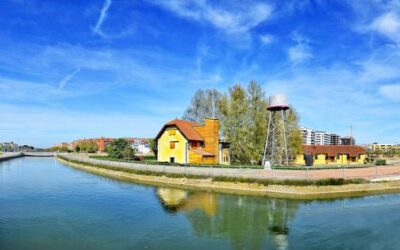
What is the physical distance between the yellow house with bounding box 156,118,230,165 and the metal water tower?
30.6 ft

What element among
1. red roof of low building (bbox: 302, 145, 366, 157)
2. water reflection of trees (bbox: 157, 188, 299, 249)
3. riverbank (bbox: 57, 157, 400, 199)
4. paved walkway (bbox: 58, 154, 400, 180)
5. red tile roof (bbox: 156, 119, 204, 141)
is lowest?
water reflection of trees (bbox: 157, 188, 299, 249)

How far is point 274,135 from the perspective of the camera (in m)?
52.0

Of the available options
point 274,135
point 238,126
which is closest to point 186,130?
point 238,126

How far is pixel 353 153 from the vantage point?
77875 millimetres

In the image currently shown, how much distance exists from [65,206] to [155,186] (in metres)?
14.8

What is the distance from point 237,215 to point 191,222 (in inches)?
157

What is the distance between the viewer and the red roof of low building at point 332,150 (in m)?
73.8

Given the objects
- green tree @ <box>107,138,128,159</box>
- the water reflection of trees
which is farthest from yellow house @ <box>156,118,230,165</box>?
green tree @ <box>107,138,128,159</box>

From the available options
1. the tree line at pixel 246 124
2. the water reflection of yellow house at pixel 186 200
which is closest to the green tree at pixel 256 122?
the tree line at pixel 246 124

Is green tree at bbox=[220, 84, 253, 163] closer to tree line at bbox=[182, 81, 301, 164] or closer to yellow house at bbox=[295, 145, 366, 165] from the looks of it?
tree line at bbox=[182, 81, 301, 164]

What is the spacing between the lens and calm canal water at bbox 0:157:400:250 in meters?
20.0

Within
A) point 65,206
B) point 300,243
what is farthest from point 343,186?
point 65,206

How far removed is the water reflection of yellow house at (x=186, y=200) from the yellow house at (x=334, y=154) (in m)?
38.2

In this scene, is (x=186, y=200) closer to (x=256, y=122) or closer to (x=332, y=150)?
(x=256, y=122)
